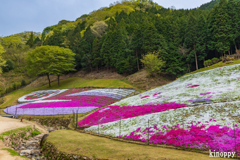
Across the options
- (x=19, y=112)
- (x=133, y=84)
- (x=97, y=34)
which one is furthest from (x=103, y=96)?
(x=97, y=34)


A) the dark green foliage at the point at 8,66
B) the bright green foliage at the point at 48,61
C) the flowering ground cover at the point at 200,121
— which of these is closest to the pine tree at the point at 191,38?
the flowering ground cover at the point at 200,121

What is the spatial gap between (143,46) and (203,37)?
2044 centimetres

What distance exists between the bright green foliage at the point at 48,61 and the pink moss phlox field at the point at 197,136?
171 feet

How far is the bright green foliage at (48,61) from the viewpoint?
192ft

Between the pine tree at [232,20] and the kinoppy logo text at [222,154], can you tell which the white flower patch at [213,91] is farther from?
the pine tree at [232,20]

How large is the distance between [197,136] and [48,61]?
198ft

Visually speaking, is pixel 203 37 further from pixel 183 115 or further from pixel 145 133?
pixel 145 133

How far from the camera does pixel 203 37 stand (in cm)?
4894

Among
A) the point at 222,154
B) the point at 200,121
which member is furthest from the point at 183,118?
the point at 222,154

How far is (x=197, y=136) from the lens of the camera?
11.7 m

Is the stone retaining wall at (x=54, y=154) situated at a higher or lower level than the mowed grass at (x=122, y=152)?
lower

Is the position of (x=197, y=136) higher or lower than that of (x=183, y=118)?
lower

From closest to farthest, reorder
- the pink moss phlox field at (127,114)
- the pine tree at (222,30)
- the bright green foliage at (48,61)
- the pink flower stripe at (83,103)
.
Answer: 1. the pink moss phlox field at (127,114)
2. the pink flower stripe at (83,103)
3. the pine tree at (222,30)
4. the bright green foliage at (48,61)

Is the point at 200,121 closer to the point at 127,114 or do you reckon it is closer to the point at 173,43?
→ the point at 127,114
